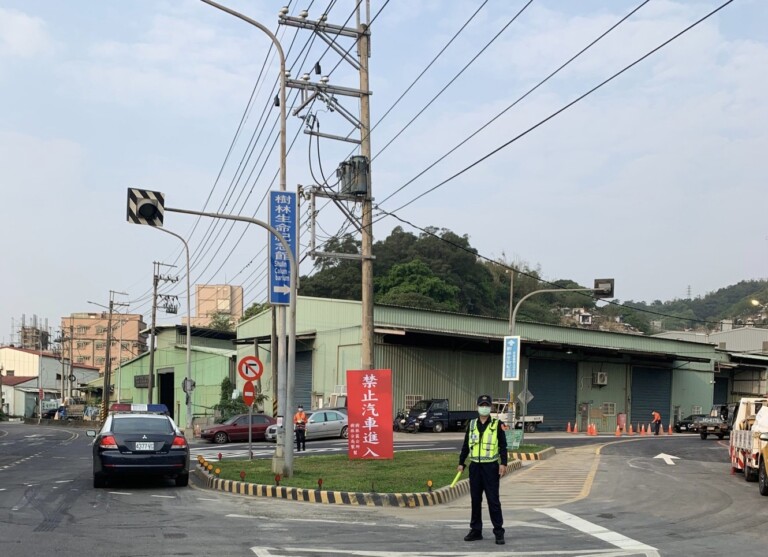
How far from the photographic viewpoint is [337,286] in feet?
276

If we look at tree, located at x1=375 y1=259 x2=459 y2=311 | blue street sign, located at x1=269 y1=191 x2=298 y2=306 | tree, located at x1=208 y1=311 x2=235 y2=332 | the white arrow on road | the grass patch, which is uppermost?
tree, located at x1=375 y1=259 x2=459 y2=311

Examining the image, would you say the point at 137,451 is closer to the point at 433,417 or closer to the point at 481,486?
the point at 481,486

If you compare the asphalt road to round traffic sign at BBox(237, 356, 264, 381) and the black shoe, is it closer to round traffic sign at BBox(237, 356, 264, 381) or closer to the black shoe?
the black shoe

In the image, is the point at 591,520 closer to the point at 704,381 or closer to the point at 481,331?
the point at 481,331

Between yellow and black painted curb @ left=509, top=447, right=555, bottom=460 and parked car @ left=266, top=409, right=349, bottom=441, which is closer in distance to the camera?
yellow and black painted curb @ left=509, top=447, right=555, bottom=460

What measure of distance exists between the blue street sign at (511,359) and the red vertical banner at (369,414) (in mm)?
7547

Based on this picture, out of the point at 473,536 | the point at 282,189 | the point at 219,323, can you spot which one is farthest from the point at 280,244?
the point at 219,323

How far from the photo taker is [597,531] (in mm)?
11109

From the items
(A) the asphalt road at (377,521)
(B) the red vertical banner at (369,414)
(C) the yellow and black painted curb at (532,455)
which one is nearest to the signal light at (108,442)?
(A) the asphalt road at (377,521)

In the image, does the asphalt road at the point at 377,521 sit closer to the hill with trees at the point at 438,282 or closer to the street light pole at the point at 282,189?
the street light pole at the point at 282,189

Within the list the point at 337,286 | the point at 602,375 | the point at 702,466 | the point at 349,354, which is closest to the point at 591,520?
the point at 702,466

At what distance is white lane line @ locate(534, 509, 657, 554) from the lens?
9.90 metres

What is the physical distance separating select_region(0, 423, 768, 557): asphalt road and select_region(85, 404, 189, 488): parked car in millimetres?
394

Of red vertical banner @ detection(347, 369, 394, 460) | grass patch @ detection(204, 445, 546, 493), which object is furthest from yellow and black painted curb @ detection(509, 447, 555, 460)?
red vertical banner @ detection(347, 369, 394, 460)
